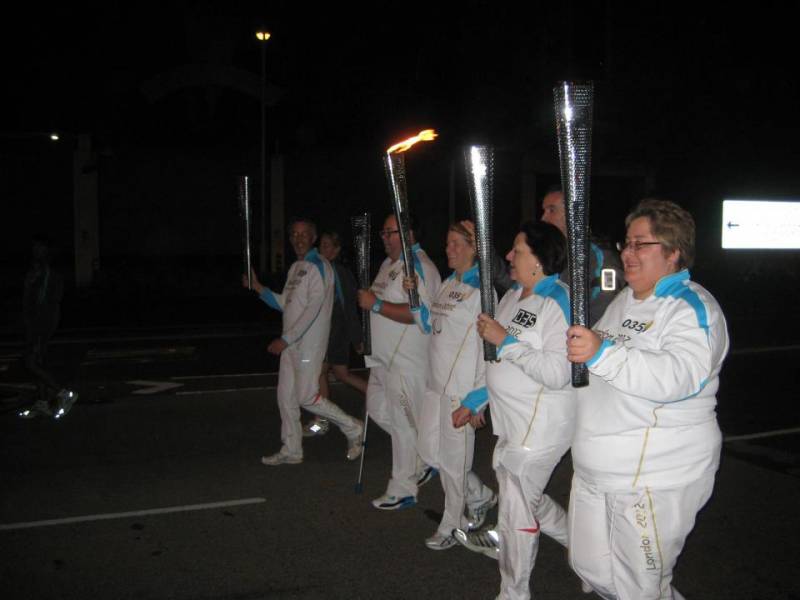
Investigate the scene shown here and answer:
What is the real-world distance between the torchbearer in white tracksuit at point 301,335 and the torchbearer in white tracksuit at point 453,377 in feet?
5.46

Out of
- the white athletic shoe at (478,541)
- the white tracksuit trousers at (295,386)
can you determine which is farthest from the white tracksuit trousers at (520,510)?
the white tracksuit trousers at (295,386)

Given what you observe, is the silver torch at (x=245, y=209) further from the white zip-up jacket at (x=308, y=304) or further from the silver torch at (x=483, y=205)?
the silver torch at (x=483, y=205)

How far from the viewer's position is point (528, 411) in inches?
147

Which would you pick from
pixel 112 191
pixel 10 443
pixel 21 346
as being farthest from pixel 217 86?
pixel 10 443

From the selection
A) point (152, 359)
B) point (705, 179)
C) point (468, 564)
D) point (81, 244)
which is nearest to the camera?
point (468, 564)

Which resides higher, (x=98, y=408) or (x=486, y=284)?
(x=486, y=284)

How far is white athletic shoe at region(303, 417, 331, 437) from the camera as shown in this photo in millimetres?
7578

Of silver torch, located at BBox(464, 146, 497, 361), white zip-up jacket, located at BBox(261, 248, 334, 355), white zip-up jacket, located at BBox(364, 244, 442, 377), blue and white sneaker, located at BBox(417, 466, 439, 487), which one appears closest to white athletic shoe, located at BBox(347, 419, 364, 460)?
white zip-up jacket, located at BBox(261, 248, 334, 355)

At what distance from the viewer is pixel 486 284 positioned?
360cm

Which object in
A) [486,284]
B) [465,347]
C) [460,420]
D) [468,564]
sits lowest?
[468,564]

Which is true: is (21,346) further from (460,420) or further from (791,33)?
(791,33)

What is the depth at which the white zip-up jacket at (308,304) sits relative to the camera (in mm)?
6285

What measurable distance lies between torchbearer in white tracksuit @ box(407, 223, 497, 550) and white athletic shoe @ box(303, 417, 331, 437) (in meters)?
2.89

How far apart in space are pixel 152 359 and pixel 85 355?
1.32m
